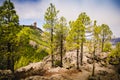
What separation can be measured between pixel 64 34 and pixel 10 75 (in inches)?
809

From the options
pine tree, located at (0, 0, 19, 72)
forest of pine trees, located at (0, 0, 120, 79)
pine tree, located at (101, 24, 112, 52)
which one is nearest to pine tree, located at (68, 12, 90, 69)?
forest of pine trees, located at (0, 0, 120, 79)

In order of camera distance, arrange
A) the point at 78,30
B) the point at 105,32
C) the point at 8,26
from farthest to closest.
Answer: the point at 105,32
the point at 78,30
the point at 8,26

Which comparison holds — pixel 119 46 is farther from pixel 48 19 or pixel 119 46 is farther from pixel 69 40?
pixel 48 19

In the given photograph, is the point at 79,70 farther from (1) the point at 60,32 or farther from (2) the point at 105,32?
(2) the point at 105,32

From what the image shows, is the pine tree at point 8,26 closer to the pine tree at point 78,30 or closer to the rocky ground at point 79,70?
the rocky ground at point 79,70

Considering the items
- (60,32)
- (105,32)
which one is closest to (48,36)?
(60,32)

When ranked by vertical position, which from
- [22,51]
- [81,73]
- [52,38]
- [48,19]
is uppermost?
[48,19]

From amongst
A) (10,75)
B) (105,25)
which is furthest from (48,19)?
(105,25)

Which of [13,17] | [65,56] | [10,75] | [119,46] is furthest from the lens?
[65,56]

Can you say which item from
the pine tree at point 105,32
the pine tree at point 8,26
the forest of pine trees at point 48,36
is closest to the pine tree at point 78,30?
the forest of pine trees at point 48,36

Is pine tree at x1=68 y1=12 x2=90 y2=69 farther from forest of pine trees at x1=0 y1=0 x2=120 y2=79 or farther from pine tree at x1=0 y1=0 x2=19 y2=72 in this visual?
pine tree at x1=0 y1=0 x2=19 y2=72

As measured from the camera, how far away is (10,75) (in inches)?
1170

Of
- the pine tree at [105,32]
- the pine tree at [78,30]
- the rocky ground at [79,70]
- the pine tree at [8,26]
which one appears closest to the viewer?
the pine tree at [8,26]

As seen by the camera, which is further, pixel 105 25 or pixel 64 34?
pixel 105 25
